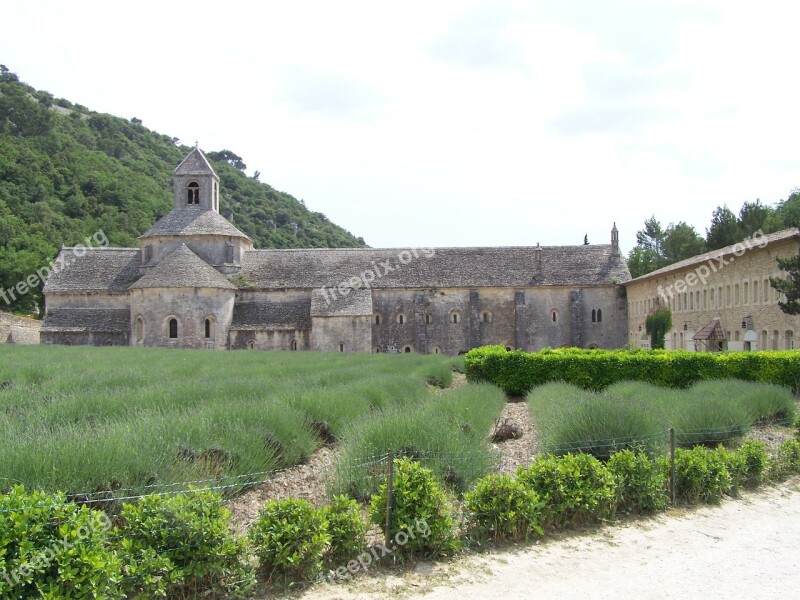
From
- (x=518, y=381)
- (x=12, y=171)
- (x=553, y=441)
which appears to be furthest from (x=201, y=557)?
(x=12, y=171)

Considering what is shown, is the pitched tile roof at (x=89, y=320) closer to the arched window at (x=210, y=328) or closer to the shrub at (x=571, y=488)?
the arched window at (x=210, y=328)

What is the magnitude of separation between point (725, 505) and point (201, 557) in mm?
7203

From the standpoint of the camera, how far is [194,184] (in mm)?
42656

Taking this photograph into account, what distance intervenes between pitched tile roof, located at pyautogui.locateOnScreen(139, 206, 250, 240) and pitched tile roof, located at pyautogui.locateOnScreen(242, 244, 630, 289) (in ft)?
8.05

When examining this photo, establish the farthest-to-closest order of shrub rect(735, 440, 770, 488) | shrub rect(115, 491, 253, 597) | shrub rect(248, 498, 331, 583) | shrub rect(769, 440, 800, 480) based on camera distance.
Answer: shrub rect(769, 440, 800, 480)
shrub rect(735, 440, 770, 488)
shrub rect(248, 498, 331, 583)
shrub rect(115, 491, 253, 597)

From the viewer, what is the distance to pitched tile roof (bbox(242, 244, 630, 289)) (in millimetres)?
39656

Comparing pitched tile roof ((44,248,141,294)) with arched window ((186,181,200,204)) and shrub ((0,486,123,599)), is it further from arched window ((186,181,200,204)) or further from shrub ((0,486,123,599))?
shrub ((0,486,123,599))

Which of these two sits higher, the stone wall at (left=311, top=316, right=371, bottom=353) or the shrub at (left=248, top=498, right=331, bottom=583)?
the stone wall at (left=311, top=316, right=371, bottom=353)

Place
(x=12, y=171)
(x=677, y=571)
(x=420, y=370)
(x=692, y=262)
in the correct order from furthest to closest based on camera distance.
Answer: (x=12, y=171), (x=692, y=262), (x=420, y=370), (x=677, y=571)

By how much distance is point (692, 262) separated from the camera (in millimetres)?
29828

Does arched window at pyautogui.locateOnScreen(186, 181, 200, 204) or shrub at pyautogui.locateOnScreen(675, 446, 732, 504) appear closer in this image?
shrub at pyautogui.locateOnScreen(675, 446, 732, 504)

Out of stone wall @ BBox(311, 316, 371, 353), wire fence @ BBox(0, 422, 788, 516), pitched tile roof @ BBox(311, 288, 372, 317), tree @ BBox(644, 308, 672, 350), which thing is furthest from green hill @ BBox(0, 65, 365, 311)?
wire fence @ BBox(0, 422, 788, 516)

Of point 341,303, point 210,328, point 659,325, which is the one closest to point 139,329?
point 210,328

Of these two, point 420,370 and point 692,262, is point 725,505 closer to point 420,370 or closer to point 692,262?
point 420,370
